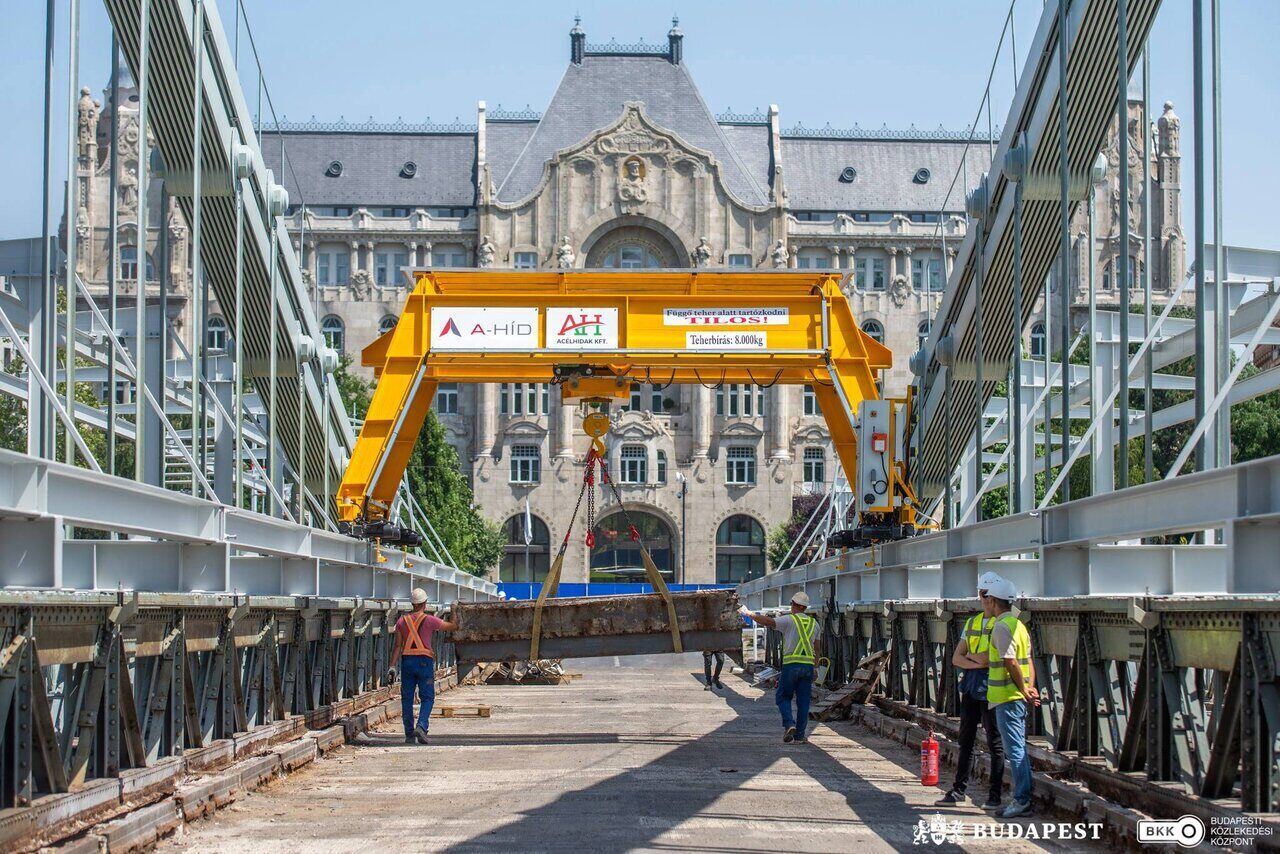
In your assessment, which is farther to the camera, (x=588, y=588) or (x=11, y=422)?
(x=588, y=588)

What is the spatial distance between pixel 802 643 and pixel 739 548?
76959 mm

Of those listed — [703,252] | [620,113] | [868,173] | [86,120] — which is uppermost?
[620,113]

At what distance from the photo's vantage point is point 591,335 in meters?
25.5

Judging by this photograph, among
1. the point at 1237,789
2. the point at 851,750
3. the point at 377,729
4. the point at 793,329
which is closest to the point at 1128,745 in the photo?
the point at 1237,789

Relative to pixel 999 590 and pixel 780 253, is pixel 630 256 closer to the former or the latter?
pixel 780 253

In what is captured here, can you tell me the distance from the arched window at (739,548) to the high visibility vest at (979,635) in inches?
3243

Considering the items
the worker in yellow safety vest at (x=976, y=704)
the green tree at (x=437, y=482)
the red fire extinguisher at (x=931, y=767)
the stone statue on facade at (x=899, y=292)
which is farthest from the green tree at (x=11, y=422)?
the stone statue on facade at (x=899, y=292)

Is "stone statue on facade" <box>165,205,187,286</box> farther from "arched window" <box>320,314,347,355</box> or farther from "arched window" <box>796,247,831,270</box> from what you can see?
"arched window" <box>796,247,831,270</box>

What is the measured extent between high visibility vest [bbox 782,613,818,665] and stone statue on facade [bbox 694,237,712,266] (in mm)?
75504

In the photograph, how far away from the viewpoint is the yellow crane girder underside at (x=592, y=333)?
2533 cm

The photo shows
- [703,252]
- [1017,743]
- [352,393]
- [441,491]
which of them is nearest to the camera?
[1017,743]

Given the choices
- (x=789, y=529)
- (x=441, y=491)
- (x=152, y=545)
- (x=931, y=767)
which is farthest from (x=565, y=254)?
(x=931, y=767)

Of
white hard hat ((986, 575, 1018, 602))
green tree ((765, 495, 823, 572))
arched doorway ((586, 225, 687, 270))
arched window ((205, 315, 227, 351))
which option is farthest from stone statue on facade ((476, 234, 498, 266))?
white hard hat ((986, 575, 1018, 602))

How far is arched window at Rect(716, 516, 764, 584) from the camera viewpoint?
9588 cm
